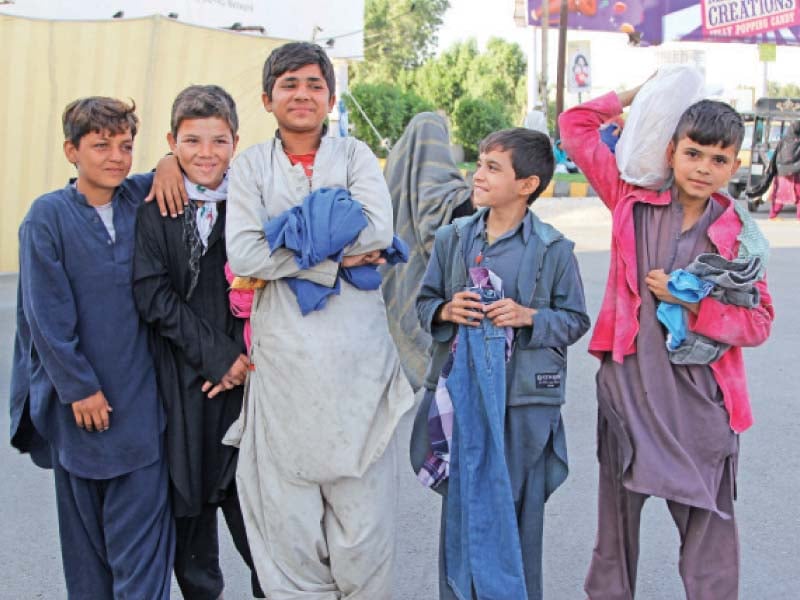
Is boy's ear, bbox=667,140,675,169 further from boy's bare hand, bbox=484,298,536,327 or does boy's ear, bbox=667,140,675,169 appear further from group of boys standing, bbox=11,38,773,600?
boy's bare hand, bbox=484,298,536,327

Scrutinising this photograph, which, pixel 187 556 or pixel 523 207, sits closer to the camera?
pixel 523 207

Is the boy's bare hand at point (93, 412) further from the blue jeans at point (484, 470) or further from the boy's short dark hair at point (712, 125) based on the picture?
the boy's short dark hair at point (712, 125)

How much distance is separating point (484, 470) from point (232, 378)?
79 cm

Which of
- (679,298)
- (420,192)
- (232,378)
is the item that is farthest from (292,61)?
(420,192)

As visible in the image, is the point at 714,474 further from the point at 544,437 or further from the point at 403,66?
the point at 403,66

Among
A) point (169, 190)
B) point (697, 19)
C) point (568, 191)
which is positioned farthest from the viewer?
point (697, 19)

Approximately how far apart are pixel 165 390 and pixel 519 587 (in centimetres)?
120

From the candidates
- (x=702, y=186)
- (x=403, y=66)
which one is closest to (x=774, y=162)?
(x=702, y=186)

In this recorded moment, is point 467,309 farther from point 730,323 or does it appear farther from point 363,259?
point 730,323

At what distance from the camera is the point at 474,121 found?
29.1m

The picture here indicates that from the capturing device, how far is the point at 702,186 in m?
2.51

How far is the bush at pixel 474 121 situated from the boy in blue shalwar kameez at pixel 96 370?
2635 cm

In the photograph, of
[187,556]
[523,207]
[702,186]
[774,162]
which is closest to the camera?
[702,186]

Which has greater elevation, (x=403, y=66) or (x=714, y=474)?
(x=403, y=66)
